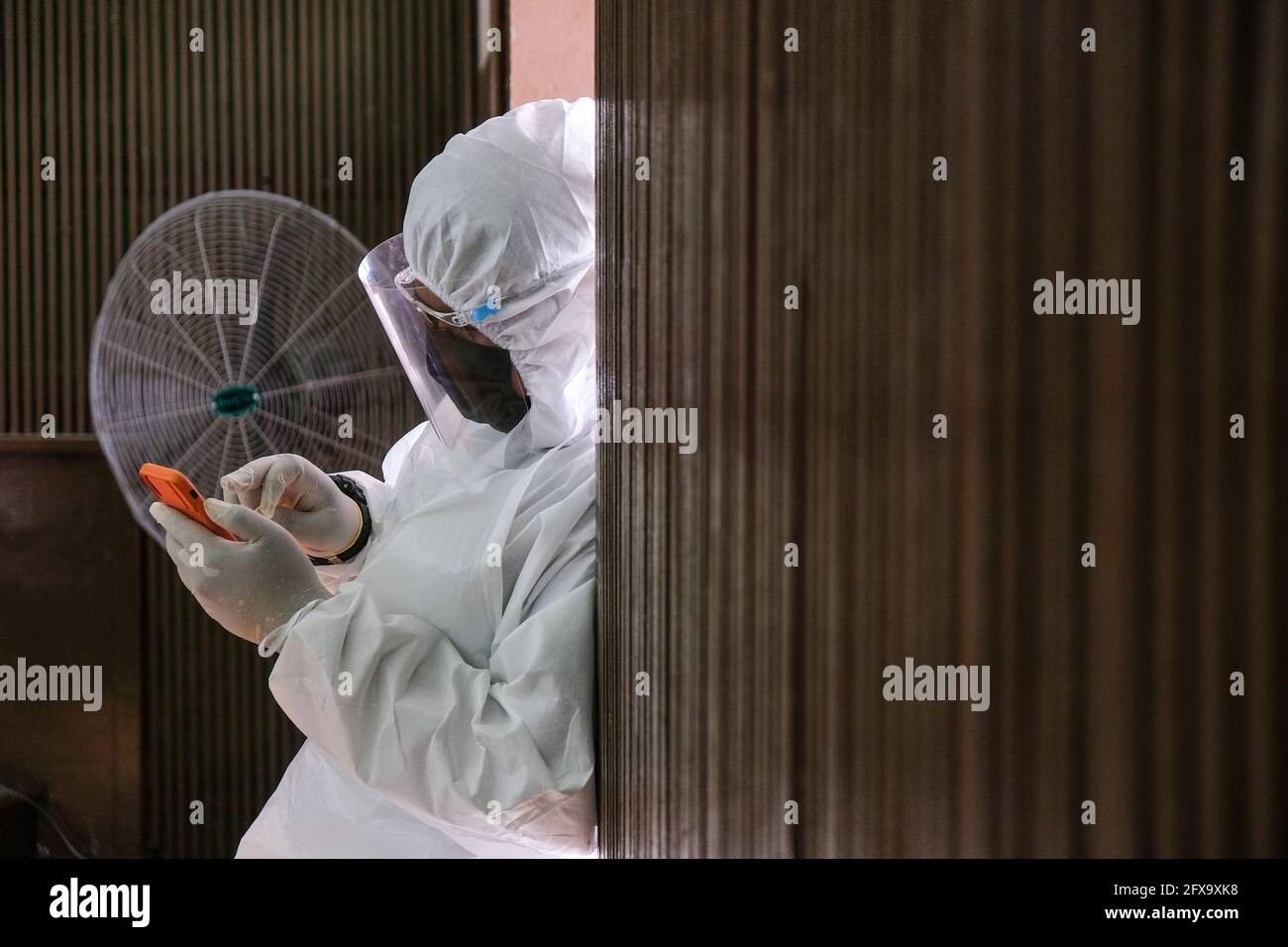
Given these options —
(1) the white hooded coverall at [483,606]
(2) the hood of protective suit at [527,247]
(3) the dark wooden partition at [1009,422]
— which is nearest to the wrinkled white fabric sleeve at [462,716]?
(1) the white hooded coverall at [483,606]

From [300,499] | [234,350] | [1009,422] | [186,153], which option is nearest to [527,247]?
[300,499]

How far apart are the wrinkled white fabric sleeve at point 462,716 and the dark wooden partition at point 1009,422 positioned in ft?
1.36

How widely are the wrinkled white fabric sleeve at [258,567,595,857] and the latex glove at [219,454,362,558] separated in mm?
453

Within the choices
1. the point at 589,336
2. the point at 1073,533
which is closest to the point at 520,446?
the point at 589,336

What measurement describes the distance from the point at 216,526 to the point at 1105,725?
3.16ft

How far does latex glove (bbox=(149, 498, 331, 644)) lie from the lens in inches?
38.4

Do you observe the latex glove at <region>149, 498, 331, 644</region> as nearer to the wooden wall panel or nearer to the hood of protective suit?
the hood of protective suit

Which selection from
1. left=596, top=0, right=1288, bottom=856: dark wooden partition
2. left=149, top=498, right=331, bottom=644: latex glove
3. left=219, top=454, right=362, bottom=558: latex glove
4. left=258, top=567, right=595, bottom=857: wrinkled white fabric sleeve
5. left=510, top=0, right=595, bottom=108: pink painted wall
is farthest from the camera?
left=510, top=0, right=595, bottom=108: pink painted wall

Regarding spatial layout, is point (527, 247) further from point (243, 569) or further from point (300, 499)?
point (300, 499)

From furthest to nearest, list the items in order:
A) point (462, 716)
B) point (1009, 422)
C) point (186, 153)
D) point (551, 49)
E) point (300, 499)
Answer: point (186, 153) < point (551, 49) < point (300, 499) < point (462, 716) < point (1009, 422)

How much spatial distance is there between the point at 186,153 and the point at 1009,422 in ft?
7.89

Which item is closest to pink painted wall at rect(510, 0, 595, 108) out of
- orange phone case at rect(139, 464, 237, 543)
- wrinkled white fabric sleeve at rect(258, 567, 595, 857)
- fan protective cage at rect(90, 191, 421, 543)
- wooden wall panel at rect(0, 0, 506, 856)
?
wooden wall panel at rect(0, 0, 506, 856)

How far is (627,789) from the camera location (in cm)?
67

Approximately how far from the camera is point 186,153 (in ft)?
7.36
